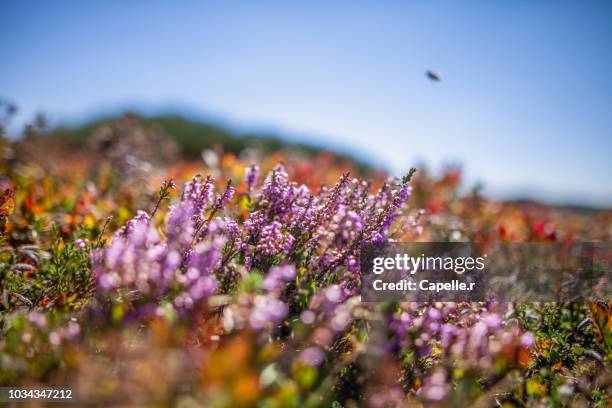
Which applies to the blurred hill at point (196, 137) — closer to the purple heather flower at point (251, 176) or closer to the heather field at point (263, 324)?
the purple heather flower at point (251, 176)

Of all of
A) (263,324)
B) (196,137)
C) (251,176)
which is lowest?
(263,324)

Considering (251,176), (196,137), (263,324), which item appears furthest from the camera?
(196,137)

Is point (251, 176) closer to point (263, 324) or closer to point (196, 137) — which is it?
point (263, 324)

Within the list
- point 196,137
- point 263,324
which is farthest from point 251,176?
point 196,137

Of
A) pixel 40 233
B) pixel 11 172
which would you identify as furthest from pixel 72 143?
pixel 40 233

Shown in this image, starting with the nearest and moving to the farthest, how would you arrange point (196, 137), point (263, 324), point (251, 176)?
point (263, 324)
point (251, 176)
point (196, 137)

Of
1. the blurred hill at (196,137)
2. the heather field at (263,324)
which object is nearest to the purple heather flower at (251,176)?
the heather field at (263,324)

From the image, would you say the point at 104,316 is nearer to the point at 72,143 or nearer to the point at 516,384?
the point at 516,384

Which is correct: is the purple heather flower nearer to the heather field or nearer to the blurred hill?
the heather field
